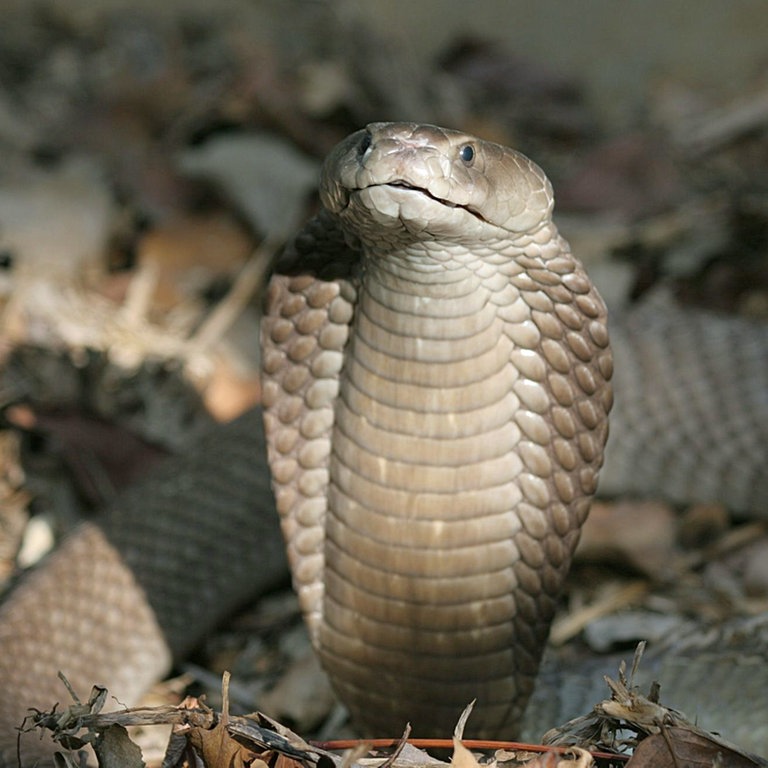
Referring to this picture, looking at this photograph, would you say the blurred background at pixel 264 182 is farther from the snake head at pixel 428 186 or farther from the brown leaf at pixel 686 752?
the snake head at pixel 428 186

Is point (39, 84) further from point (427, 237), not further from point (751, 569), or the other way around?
point (427, 237)

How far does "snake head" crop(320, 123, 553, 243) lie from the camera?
236 cm

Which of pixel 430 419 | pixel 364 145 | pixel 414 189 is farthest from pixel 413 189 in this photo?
pixel 430 419

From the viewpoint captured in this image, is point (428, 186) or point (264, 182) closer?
point (428, 186)

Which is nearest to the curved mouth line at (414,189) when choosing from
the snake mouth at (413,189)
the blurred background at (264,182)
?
the snake mouth at (413,189)

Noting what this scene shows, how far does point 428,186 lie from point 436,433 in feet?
2.06

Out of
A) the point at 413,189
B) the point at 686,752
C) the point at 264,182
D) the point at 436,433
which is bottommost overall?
the point at 686,752

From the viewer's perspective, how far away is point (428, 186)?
2.36 m

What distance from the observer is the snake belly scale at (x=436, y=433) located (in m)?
2.61

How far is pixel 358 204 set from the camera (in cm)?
241

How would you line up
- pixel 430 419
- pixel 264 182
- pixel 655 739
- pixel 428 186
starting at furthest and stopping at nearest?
pixel 264 182 → pixel 430 419 → pixel 428 186 → pixel 655 739

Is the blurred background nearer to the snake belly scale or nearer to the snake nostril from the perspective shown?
the snake belly scale

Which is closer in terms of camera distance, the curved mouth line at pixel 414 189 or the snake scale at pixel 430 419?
the curved mouth line at pixel 414 189

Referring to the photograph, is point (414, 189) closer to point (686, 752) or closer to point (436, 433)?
point (436, 433)
